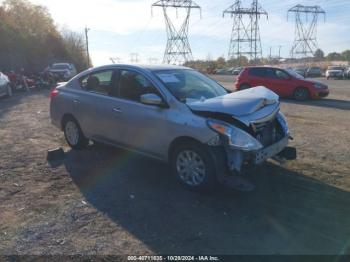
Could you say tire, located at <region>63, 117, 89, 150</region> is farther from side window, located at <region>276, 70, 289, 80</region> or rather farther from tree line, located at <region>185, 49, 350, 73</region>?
tree line, located at <region>185, 49, 350, 73</region>

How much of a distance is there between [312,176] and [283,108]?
9544mm

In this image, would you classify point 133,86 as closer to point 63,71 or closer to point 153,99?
point 153,99

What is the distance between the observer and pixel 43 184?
243 inches

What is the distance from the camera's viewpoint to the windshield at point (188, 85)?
6.09 m

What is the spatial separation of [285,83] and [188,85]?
13.5 m

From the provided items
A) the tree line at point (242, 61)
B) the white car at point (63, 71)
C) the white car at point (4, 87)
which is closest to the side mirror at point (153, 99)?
the white car at point (4, 87)

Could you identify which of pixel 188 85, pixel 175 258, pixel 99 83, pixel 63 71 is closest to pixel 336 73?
pixel 63 71

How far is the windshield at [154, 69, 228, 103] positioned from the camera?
20.0 feet

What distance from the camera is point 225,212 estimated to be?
500 cm

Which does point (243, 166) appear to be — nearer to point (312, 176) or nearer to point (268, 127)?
point (268, 127)

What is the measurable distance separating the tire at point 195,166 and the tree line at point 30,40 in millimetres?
37315

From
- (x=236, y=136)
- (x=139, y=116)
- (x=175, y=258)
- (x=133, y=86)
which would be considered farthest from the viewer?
(x=133, y=86)

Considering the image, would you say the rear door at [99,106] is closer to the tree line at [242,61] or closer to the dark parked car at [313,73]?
the dark parked car at [313,73]

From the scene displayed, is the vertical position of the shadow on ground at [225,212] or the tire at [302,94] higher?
the tire at [302,94]
